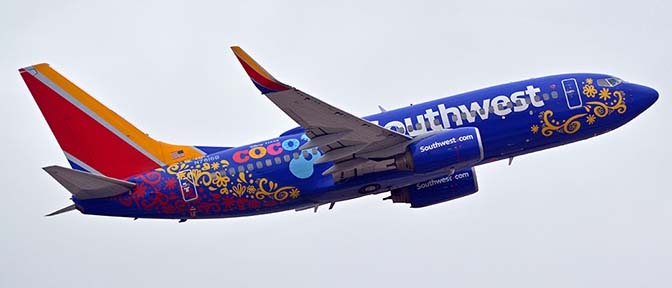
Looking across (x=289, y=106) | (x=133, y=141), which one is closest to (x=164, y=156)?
(x=133, y=141)

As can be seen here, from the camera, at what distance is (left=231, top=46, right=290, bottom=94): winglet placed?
164 ft

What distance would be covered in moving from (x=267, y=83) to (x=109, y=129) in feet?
45.3

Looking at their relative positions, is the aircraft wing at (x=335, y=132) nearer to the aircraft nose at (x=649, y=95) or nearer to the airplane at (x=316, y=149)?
the airplane at (x=316, y=149)

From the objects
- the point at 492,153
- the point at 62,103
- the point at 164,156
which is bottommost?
the point at 492,153

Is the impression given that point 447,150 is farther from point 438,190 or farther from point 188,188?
point 188,188

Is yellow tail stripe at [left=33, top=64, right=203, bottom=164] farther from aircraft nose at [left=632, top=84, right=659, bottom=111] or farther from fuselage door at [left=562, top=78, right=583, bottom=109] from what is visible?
aircraft nose at [left=632, top=84, right=659, bottom=111]

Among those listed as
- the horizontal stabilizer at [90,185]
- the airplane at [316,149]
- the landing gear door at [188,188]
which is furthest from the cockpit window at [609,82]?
the horizontal stabilizer at [90,185]

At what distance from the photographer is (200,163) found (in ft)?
193

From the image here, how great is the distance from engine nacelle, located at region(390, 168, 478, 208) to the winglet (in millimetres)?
15107

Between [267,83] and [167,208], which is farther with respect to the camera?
[167,208]

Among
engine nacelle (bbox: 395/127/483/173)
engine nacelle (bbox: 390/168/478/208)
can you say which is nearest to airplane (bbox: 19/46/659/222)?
engine nacelle (bbox: 395/127/483/173)

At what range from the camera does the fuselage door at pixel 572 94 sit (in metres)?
59.5

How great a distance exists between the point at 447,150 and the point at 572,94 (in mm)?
8205

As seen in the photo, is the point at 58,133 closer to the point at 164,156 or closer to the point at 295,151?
the point at 164,156
